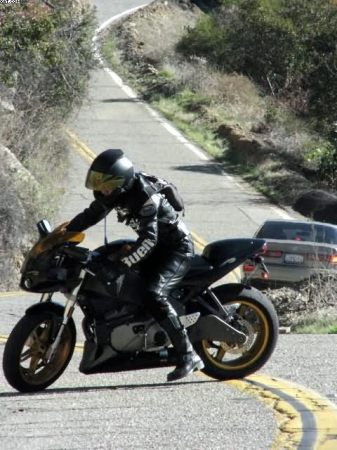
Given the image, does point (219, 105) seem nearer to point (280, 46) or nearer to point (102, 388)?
point (280, 46)

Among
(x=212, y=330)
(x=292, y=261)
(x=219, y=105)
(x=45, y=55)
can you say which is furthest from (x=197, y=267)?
(x=219, y=105)

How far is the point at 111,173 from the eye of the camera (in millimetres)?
8492

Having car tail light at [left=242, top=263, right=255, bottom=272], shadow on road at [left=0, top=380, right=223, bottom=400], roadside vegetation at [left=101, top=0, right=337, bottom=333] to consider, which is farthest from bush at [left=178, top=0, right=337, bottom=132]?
shadow on road at [left=0, top=380, right=223, bottom=400]

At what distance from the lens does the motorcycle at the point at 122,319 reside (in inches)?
337

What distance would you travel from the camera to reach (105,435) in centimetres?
717

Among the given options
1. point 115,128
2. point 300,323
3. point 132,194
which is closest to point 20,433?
point 132,194

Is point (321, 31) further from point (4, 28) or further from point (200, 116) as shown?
point (4, 28)

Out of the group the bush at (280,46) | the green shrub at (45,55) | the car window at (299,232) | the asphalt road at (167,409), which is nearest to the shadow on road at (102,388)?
the asphalt road at (167,409)

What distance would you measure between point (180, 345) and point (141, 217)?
3.26 feet

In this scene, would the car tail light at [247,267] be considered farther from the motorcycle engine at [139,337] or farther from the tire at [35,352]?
the tire at [35,352]

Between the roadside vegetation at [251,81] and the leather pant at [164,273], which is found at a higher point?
the leather pant at [164,273]

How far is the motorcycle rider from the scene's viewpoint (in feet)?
27.9

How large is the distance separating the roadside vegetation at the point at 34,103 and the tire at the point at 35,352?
12.8 m

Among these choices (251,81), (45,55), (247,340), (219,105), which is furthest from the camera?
(251,81)
